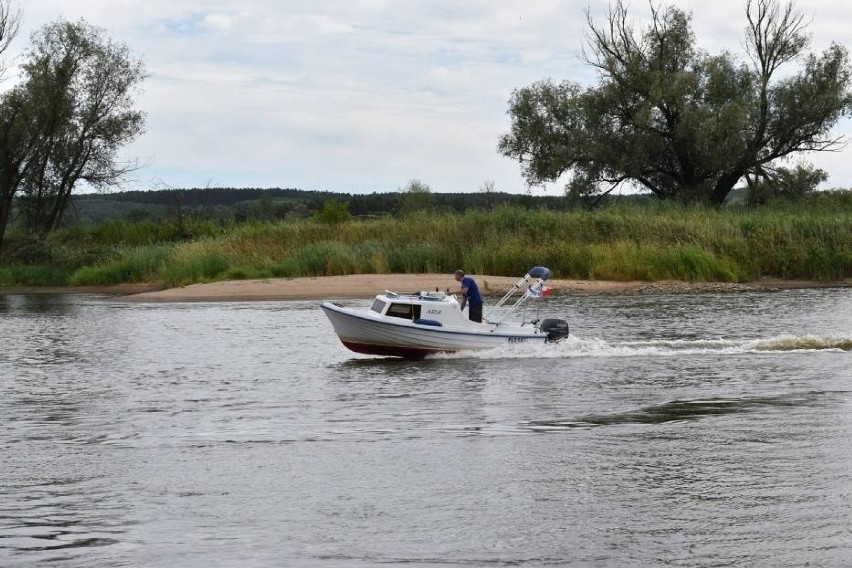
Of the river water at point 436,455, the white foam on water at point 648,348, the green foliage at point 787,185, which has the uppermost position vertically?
the green foliage at point 787,185

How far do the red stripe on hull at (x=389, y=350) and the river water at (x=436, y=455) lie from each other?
0.33 metres

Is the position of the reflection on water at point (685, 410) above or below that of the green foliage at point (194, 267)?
below

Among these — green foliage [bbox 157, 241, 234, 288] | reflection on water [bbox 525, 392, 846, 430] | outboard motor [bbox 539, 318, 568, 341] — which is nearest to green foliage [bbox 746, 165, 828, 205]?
green foliage [bbox 157, 241, 234, 288]

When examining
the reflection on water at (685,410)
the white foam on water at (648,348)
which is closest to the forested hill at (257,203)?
the white foam on water at (648,348)

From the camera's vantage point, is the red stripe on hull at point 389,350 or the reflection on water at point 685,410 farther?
the red stripe on hull at point 389,350

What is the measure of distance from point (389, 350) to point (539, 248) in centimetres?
2341

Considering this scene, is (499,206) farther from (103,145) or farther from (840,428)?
(840,428)

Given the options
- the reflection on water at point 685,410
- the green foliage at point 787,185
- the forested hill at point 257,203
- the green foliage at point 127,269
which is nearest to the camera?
the reflection on water at point 685,410

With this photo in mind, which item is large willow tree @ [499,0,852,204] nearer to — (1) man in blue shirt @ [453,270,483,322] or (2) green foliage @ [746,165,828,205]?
(2) green foliage @ [746,165,828,205]

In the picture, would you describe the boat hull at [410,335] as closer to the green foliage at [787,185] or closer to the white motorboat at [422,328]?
the white motorboat at [422,328]

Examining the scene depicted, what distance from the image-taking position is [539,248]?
4447cm

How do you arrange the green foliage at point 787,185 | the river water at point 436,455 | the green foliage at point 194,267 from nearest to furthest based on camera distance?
1. the river water at point 436,455
2. the green foliage at point 194,267
3. the green foliage at point 787,185

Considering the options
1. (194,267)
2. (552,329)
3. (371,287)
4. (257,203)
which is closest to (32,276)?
(194,267)

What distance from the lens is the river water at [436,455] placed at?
9305 mm
